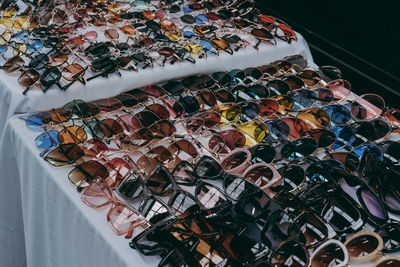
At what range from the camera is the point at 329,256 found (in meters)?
0.56

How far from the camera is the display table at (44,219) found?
596 mm

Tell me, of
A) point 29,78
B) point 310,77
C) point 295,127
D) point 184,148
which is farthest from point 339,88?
point 29,78

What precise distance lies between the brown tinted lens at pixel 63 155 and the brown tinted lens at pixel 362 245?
0.45 meters

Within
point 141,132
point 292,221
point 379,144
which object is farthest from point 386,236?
point 141,132

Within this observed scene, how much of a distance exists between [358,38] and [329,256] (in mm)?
935

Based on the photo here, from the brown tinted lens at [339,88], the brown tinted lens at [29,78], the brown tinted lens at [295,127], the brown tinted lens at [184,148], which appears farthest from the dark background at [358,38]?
the brown tinted lens at [29,78]

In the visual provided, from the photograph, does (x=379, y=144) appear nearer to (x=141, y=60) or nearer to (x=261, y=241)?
(x=261, y=241)

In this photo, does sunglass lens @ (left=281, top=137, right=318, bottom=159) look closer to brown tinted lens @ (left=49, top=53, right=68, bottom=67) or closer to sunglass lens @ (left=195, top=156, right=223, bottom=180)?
sunglass lens @ (left=195, top=156, right=223, bottom=180)

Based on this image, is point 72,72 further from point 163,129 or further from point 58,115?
point 163,129

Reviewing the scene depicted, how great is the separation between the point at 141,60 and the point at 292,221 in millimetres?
538

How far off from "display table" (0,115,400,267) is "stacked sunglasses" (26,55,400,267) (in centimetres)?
2

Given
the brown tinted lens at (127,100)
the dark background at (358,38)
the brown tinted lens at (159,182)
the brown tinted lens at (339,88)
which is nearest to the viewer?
the brown tinted lens at (159,182)

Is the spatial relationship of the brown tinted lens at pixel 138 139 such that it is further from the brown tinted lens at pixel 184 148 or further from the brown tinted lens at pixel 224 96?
the brown tinted lens at pixel 224 96

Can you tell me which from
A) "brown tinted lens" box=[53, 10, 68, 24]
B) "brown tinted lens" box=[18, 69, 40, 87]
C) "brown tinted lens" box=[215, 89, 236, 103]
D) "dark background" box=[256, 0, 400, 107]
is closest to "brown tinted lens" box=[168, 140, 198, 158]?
"brown tinted lens" box=[215, 89, 236, 103]
